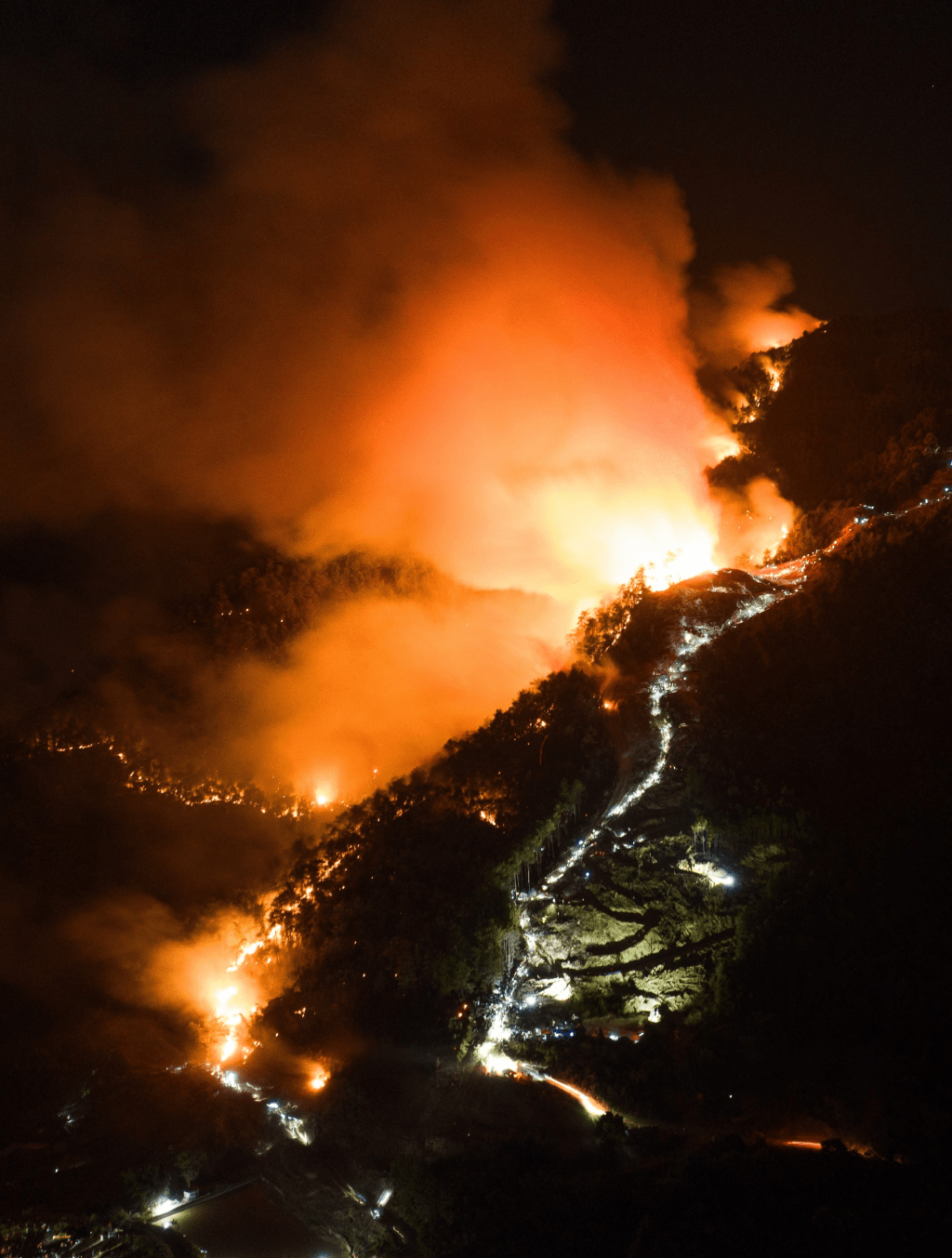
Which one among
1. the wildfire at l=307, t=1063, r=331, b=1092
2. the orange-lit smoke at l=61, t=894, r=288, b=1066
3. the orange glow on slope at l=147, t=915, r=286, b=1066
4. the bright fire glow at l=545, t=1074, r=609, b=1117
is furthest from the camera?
the orange-lit smoke at l=61, t=894, r=288, b=1066

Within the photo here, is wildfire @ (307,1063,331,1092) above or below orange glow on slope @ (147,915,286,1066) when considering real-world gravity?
below

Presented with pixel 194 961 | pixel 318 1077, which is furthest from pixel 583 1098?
pixel 194 961

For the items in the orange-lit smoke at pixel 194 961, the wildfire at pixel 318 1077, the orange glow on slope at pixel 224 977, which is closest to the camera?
the wildfire at pixel 318 1077

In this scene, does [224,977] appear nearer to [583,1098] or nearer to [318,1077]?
[318,1077]

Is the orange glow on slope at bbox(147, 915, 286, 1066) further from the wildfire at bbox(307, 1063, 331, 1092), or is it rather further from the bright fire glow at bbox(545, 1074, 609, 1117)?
the bright fire glow at bbox(545, 1074, 609, 1117)

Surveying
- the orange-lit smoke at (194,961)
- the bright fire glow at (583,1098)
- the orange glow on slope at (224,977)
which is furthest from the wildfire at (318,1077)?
the bright fire glow at (583,1098)

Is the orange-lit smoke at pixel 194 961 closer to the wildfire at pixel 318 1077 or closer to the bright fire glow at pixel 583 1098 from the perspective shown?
the wildfire at pixel 318 1077

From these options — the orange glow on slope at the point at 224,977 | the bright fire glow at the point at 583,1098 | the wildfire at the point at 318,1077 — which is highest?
the orange glow on slope at the point at 224,977

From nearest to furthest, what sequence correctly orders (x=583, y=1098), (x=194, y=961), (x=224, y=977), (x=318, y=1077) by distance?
(x=583, y=1098) → (x=318, y=1077) → (x=224, y=977) → (x=194, y=961)

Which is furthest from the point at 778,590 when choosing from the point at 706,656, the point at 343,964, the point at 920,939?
the point at 343,964

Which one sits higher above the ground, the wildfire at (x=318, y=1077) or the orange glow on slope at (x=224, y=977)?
the orange glow on slope at (x=224, y=977)

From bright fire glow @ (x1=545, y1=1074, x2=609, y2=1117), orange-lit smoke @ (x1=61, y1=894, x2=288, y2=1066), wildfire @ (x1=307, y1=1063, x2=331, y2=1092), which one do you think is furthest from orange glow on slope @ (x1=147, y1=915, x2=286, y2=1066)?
bright fire glow @ (x1=545, y1=1074, x2=609, y2=1117)
